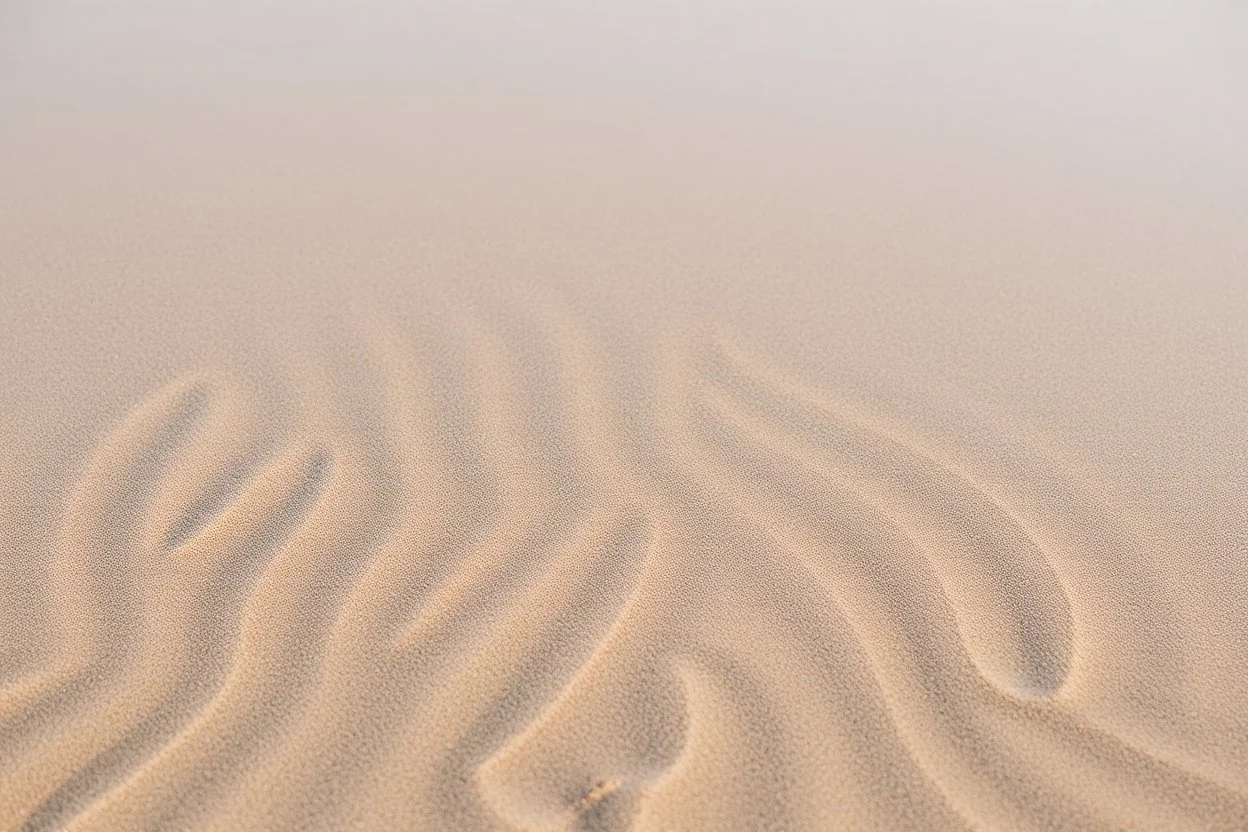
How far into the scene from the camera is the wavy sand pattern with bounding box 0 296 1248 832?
1.59m

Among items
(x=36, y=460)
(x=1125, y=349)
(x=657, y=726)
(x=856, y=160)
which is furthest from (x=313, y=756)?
(x=856, y=160)

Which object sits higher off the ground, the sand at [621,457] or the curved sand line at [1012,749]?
the sand at [621,457]

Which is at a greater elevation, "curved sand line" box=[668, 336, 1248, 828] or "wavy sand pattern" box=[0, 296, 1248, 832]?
"wavy sand pattern" box=[0, 296, 1248, 832]

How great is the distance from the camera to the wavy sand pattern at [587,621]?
159 cm

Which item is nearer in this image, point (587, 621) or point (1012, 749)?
point (1012, 749)

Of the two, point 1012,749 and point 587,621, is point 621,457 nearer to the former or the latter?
point 587,621

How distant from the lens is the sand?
163 centimetres

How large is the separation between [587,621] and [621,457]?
0.43 meters

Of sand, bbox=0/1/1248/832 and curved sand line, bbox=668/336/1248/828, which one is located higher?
sand, bbox=0/1/1248/832

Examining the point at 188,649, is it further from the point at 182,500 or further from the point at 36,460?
the point at 36,460

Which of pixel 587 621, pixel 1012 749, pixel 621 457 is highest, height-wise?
pixel 621 457

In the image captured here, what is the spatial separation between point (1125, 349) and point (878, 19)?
243 cm

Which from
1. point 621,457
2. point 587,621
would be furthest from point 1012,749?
point 621,457

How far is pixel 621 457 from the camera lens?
2199mm
